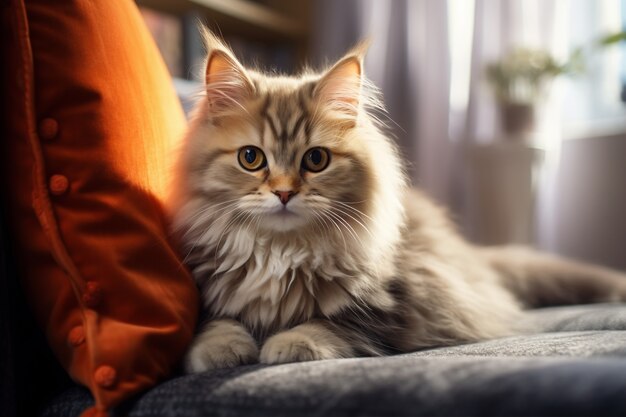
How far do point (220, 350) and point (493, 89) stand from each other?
2153mm

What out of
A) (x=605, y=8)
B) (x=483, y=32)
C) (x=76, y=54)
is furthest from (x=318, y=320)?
(x=605, y=8)

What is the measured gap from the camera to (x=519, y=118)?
8.49 ft

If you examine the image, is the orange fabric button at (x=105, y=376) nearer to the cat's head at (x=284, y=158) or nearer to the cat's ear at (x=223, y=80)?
the cat's head at (x=284, y=158)

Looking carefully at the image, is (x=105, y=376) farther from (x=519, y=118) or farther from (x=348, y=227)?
(x=519, y=118)

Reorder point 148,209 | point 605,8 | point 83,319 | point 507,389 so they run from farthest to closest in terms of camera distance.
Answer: point 605,8
point 148,209
point 83,319
point 507,389

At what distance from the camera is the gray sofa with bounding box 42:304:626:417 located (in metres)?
0.66

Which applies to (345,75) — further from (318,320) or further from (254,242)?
(318,320)

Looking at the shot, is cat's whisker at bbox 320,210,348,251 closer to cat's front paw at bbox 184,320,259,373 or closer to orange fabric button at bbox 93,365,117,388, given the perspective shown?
cat's front paw at bbox 184,320,259,373

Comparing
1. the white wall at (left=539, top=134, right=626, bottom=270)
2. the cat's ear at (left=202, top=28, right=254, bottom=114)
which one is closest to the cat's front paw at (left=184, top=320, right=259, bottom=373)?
the cat's ear at (left=202, top=28, right=254, bottom=114)

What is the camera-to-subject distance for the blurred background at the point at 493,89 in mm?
2605

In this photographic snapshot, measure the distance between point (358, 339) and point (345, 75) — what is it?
0.57 meters

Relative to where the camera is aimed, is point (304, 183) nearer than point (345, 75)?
Yes

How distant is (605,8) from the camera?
2.78 metres

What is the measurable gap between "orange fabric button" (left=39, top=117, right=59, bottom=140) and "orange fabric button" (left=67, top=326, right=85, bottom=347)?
0.32 meters
